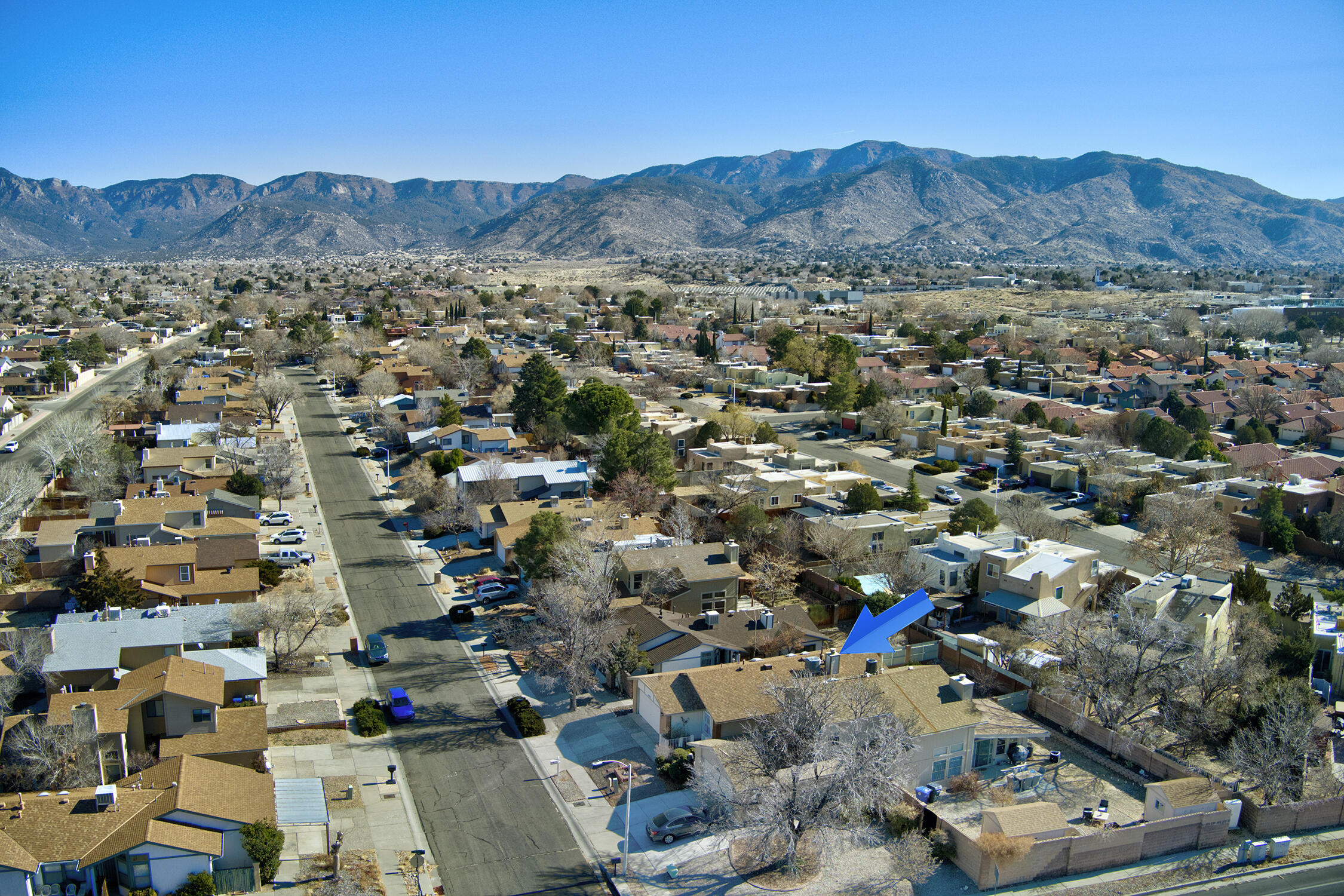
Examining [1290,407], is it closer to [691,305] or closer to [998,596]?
[998,596]

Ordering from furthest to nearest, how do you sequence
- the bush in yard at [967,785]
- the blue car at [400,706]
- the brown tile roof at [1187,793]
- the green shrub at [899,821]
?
the blue car at [400,706], the bush in yard at [967,785], the brown tile roof at [1187,793], the green shrub at [899,821]

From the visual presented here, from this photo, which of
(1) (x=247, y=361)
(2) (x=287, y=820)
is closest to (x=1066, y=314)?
(1) (x=247, y=361)

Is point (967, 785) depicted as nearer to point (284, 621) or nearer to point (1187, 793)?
point (1187, 793)

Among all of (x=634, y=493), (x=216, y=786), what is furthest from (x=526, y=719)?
(x=634, y=493)

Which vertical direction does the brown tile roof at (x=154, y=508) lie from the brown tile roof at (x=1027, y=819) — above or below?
above

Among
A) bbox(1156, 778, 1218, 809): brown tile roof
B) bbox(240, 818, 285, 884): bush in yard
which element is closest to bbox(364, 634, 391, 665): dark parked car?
bbox(240, 818, 285, 884): bush in yard

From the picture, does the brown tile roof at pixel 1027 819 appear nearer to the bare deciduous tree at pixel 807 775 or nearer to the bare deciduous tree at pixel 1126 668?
the bare deciduous tree at pixel 807 775

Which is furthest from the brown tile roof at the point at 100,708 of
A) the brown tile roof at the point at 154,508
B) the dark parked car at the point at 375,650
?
the brown tile roof at the point at 154,508
